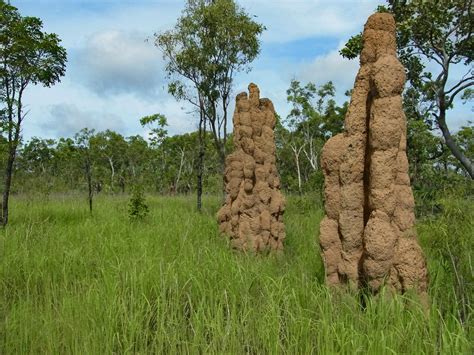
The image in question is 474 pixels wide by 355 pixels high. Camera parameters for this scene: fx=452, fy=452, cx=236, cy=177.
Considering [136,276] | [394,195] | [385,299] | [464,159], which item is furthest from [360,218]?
[464,159]

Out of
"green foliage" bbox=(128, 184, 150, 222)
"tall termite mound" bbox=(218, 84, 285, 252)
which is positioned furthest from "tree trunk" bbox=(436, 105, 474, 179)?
"green foliage" bbox=(128, 184, 150, 222)

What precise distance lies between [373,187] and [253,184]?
4.12 meters

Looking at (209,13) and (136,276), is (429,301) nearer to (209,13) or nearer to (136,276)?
(136,276)

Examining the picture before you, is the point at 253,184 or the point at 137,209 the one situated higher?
the point at 253,184

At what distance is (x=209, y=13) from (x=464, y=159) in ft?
31.6

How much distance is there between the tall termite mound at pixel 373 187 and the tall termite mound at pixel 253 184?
3293 mm

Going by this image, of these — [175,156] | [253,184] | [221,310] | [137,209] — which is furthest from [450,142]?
[175,156]

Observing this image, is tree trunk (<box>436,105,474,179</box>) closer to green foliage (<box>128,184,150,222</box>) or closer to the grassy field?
the grassy field

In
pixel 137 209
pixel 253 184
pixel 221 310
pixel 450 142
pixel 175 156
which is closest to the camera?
pixel 221 310

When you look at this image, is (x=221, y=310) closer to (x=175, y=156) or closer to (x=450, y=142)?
(x=450, y=142)

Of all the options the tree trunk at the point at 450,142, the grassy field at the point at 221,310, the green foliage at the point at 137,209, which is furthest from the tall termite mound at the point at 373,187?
the tree trunk at the point at 450,142

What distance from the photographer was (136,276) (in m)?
4.48

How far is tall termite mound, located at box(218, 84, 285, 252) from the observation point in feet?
26.2

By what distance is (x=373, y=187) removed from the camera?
4.36m
